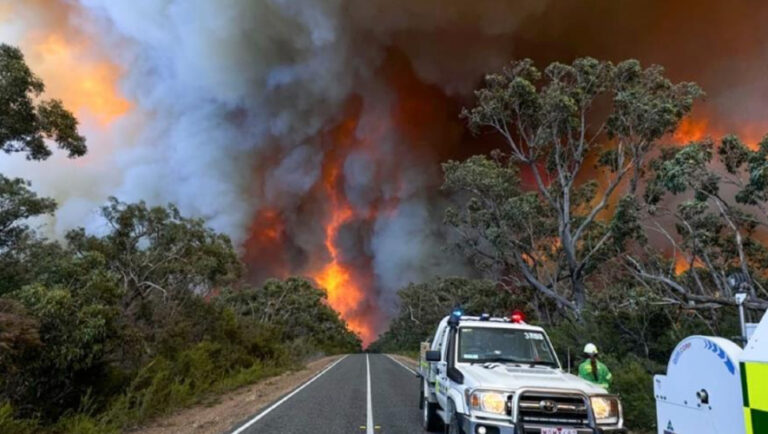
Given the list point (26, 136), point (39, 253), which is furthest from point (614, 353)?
point (39, 253)

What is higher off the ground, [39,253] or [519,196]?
[519,196]

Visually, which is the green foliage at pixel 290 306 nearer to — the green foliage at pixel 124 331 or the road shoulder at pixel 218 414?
the green foliage at pixel 124 331

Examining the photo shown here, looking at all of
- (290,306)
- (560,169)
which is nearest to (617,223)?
(560,169)

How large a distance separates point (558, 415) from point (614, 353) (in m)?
10.4

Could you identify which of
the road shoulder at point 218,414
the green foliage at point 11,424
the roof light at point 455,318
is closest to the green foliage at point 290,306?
the road shoulder at point 218,414

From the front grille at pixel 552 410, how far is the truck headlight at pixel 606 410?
0.19 meters

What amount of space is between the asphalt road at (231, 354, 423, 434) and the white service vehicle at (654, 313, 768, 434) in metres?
7.37

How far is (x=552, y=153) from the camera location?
2791 cm

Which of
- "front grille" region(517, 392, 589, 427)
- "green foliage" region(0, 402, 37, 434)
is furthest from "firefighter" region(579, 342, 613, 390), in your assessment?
"green foliage" region(0, 402, 37, 434)

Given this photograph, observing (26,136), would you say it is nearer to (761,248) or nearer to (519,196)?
(519,196)

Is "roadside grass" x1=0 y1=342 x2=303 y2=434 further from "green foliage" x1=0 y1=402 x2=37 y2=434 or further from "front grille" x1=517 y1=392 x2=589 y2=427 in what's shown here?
"front grille" x1=517 y1=392 x2=589 y2=427

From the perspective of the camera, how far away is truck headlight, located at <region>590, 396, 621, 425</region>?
612 cm

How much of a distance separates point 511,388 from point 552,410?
52 cm

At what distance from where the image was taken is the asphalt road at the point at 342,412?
34.1 ft
